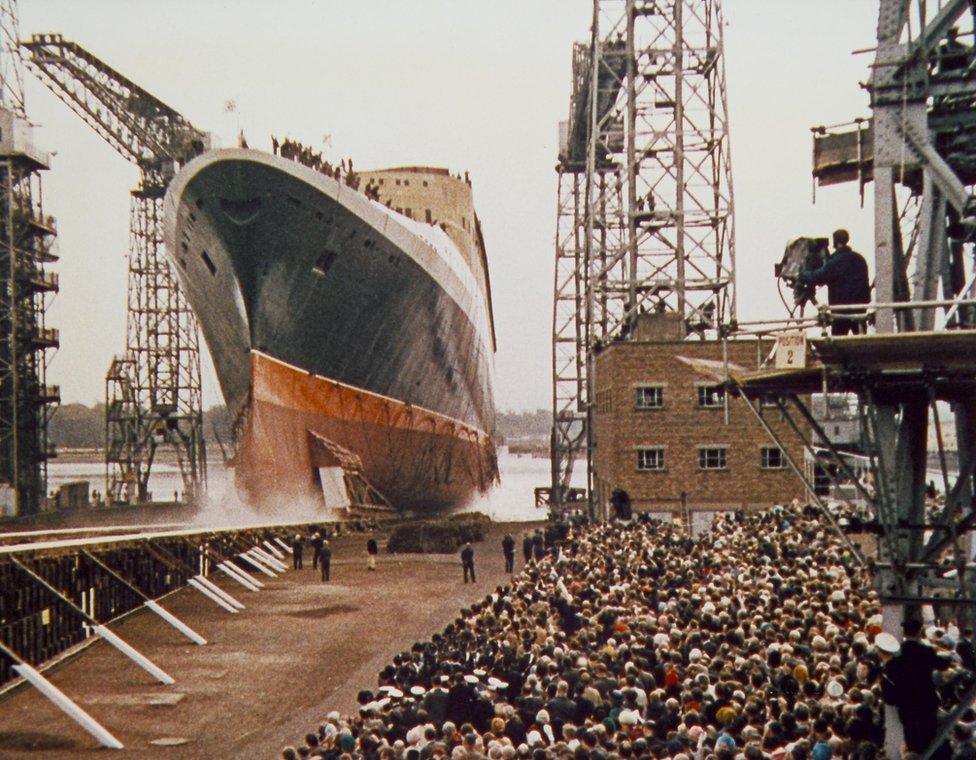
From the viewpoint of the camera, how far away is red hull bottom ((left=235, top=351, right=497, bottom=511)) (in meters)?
34.0

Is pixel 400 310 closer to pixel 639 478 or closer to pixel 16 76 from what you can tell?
pixel 639 478

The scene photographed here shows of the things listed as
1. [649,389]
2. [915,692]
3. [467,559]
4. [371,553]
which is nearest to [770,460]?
[649,389]

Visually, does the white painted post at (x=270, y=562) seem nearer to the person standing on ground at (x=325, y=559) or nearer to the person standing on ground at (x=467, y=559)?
the person standing on ground at (x=325, y=559)

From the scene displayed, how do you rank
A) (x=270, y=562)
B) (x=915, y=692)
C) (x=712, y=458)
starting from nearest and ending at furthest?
(x=915, y=692) → (x=270, y=562) → (x=712, y=458)

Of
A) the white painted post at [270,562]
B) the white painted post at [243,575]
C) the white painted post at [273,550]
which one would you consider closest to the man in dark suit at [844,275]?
the white painted post at [243,575]

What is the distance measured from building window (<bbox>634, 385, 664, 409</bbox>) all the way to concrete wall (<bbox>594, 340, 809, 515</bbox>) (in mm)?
124

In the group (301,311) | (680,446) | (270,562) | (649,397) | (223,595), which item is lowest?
(223,595)

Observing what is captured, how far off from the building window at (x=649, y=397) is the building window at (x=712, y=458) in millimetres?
2200

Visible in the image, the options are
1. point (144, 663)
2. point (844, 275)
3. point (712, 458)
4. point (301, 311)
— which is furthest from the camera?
point (712, 458)

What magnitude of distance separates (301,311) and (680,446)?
1376 centimetres

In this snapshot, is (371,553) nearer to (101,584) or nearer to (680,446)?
(101,584)

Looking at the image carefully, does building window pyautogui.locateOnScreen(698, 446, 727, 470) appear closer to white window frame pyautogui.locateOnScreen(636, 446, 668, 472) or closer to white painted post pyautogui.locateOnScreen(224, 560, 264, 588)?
white window frame pyautogui.locateOnScreen(636, 446, 668, 472)

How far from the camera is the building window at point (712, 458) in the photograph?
3506 cm

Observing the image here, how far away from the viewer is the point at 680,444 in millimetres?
35000
